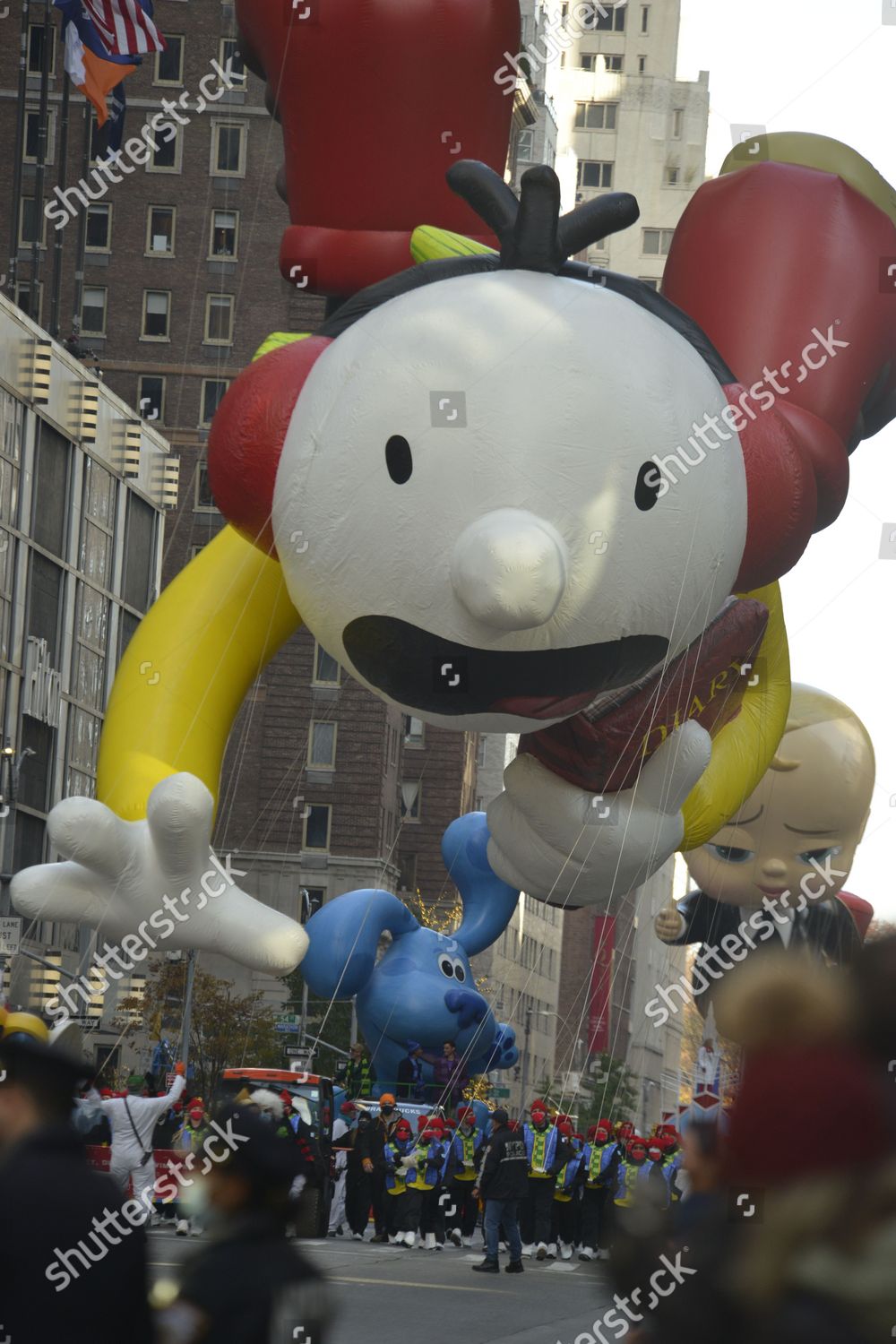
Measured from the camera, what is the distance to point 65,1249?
455 cm

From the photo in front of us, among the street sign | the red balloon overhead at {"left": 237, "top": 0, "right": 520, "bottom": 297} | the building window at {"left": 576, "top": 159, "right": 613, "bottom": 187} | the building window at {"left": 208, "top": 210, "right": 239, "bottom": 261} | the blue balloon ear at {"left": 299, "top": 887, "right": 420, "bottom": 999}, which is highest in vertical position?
the red balloon overhead at {"left": 237, "top": 0, "right": 520, "bottom": 297}

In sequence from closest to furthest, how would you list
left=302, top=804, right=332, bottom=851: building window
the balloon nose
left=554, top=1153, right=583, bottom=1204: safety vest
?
1. the balloon nose
2. left=554, top=1153, right=583, bottom=1204: safety vest
3. left=302, top=804, right=332, bottom=851: building window

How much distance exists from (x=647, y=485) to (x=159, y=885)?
2345 millimetres

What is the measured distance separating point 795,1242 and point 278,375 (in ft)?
17.8

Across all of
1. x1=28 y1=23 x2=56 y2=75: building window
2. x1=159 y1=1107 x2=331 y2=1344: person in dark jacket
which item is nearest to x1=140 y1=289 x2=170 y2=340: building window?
x1=28 y1=23 x2=56 y2=75: building window

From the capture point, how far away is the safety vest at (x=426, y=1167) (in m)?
18.8

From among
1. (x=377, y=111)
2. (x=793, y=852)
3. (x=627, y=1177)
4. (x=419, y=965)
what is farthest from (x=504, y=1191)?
(x=377, y=111)

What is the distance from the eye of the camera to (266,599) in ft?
28.3

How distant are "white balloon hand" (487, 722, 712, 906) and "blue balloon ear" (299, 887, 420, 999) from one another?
11.5 ft

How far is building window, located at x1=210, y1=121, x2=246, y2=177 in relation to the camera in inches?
2179

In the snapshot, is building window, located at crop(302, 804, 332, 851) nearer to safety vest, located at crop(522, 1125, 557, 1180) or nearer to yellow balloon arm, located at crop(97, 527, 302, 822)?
safety vest, located at crop(522, 1125, 557, 1180)

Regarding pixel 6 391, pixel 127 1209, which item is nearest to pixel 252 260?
pixel 6 391

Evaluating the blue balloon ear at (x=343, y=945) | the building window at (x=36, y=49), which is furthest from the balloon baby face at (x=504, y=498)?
the building window at (x=36, y=49)

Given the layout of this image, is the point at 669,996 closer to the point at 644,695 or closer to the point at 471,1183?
the point at 644,695
